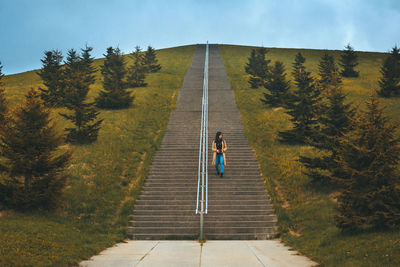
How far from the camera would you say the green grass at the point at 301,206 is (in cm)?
649

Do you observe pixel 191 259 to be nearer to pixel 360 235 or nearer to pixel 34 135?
pixel 360 235

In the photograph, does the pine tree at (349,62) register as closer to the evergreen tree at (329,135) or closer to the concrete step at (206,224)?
the evergreen tree at (329,135)

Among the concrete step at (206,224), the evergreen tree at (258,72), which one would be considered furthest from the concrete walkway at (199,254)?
the evergreen tree at (258,72)

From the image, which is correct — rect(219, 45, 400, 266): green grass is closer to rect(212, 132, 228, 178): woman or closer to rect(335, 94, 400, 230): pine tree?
rect(335, 94, 400, 230): pine tree

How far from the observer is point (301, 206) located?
11.4 m

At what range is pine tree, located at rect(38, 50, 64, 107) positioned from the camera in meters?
24.3

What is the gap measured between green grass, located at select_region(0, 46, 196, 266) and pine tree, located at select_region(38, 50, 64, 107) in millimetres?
3957

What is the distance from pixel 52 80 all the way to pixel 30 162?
18.2 meters

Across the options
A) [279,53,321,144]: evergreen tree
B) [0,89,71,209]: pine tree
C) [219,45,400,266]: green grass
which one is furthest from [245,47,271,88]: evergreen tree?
[0,89,71,209]: pine tree

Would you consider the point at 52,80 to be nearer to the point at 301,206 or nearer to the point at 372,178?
the point at 301,206

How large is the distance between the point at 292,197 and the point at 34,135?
9.92 metres

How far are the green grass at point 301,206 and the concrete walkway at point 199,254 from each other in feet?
2.22

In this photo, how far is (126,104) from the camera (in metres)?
25.5

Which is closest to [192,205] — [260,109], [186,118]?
[186,118]
